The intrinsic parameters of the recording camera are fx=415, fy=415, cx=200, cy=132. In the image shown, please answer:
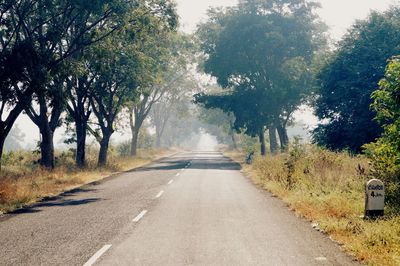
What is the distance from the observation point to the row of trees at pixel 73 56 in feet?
59.4

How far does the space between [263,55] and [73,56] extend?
79.3 ft

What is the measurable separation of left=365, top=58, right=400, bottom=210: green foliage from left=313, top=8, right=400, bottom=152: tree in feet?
50.9

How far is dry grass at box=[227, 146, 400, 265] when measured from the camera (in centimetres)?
742

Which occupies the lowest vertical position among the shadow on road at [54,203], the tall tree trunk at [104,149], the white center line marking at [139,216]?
the shadow on road at [54,203]

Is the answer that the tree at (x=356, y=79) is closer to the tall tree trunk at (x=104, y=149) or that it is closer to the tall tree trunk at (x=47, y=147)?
the tall tree trunk at (x=104, y=149)

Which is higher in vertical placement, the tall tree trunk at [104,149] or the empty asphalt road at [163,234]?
the tall tree trunk at [104,149]

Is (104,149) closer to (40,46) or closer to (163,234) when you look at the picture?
(40,46)

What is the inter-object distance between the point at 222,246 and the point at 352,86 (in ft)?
74.4

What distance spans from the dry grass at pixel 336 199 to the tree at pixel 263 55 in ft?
70.1

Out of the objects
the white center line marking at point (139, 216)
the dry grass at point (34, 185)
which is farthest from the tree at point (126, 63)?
the white center line marking at point (139, 216)

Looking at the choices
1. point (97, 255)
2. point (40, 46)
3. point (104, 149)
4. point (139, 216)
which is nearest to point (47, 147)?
point (40, 46)

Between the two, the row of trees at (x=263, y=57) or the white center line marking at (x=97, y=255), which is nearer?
the white center line marking at (x=97, y=255)

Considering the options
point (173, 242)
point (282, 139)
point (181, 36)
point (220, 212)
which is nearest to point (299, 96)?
point (282, 139)

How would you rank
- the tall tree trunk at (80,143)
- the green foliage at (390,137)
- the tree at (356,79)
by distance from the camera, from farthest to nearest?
the tall tree trunk at (80,143) < the tree at (356,79) < the green foliage at (390,137)
